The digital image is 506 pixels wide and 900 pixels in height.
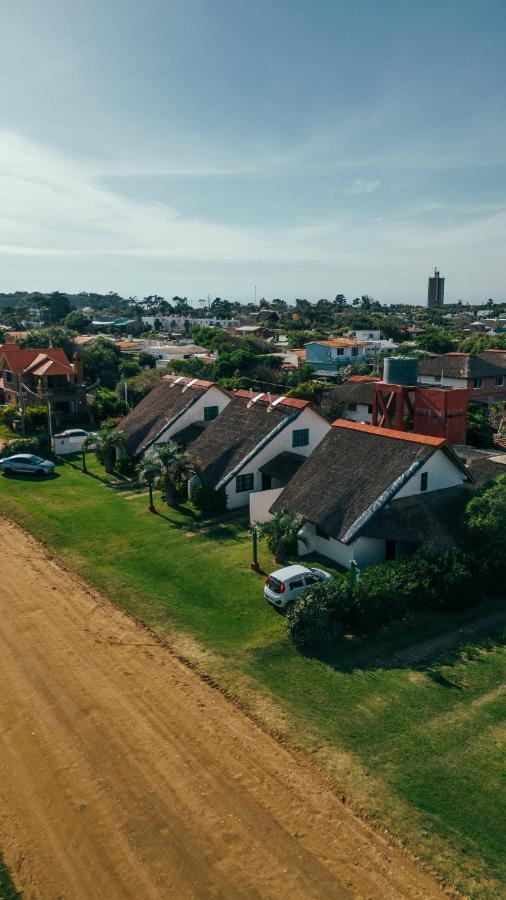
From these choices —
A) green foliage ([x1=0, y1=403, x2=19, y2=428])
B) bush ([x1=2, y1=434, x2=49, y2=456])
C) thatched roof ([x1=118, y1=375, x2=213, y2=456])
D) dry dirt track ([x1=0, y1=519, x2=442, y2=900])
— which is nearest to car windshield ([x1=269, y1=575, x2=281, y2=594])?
dry dirt track ([x1=0, y1=519, x2=442, y2=900])

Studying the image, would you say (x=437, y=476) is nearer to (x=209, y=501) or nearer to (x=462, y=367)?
(x=209, y=501)

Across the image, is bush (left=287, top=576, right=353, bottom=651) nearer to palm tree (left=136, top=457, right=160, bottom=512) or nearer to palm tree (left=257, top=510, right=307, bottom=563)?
palm tree (left=257, top=510, right=307, bottom=563)

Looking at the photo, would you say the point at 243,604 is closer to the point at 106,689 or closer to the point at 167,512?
the point at 106,689

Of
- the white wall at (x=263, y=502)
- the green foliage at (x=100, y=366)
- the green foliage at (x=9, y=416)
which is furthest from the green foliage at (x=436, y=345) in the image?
the white wall at (x=263, y=502)

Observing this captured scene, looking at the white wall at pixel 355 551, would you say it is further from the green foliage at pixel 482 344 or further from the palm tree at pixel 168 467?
the green foliage at pixel 482 344

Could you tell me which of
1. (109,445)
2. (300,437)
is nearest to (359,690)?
(300,437)

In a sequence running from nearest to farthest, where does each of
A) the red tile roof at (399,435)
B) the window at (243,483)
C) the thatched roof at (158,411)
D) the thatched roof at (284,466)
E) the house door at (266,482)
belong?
the red tile roof at (399,435)
the thatched roof at (284,466)
the window at (243,483)
the house door at (266,482)
the thatched roof at (158,411)

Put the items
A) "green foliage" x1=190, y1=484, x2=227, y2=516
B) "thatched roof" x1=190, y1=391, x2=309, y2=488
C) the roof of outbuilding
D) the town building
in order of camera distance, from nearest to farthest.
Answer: "green foliage" x1=190, y1=484, x2=227, y2=516, "thatched roof" x1=190, y1=391, x2=309, y2=488, the town building, the roof of outbuilding
